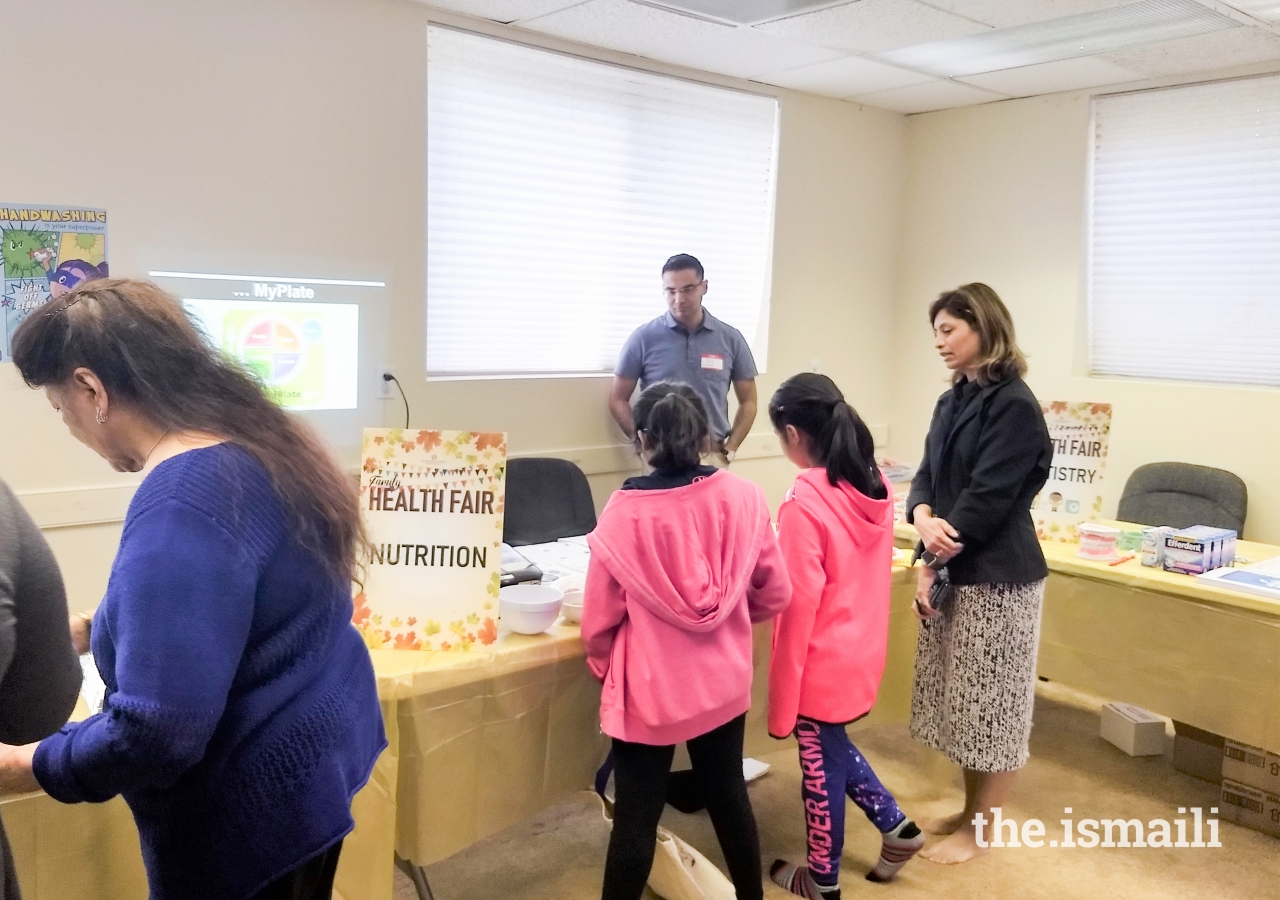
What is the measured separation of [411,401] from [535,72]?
4.42 ft

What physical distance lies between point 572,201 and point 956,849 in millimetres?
2670

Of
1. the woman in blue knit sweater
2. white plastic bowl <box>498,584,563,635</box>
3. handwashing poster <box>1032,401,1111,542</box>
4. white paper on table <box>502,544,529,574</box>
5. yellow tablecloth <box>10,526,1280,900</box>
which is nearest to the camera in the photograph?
the woman in blue knit sweater

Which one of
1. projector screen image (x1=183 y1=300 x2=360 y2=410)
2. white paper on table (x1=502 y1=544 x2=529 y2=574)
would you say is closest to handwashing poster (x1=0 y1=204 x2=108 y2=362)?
projector screen image (x1=183 y1=300 x2=360 y2=410)

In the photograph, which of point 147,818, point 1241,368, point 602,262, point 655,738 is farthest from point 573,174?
point 147,818

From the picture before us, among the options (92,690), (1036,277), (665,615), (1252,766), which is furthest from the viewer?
(1036,277)

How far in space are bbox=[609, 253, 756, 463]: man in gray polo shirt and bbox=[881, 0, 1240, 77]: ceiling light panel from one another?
120cm

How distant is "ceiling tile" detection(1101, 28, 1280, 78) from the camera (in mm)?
3369

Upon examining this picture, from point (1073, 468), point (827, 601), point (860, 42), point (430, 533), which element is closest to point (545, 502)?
point (827, 601)

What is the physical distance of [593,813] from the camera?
106 inches

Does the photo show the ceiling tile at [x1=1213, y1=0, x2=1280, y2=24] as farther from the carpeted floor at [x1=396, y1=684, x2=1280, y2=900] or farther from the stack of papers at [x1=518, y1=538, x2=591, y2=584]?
the stack of papers at [x1=518, y1=538, x2=591, y2=584]

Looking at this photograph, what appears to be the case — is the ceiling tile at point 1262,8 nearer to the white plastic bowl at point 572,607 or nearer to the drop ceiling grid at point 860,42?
the drop ceiling grid at point 860,42

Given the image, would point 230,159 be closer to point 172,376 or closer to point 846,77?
point 172,376

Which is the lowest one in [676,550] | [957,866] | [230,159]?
[957,866]

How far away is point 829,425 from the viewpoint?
2154mm
